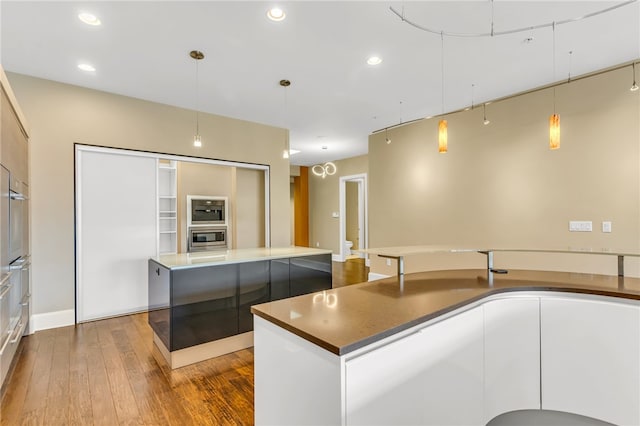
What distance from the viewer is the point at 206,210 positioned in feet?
17.3

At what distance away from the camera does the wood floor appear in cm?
192

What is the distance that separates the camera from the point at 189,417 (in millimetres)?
1913

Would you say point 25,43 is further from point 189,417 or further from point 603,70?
point 603,70

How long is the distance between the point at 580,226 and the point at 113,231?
5.60 meters

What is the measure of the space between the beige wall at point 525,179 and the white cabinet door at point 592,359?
5.59ft

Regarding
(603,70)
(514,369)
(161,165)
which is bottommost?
(514,369)

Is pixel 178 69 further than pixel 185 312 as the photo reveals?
Yes

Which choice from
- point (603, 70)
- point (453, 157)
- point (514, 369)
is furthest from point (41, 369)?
point (603, 70)

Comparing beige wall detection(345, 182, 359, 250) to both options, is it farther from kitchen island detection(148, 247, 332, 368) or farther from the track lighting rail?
the track lighting rail

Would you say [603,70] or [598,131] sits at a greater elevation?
[603,70]

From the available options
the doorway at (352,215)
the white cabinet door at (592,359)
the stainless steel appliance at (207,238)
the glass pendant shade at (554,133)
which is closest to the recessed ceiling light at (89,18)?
the stainless steel appliance at (207,238)

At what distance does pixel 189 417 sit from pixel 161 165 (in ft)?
12.5

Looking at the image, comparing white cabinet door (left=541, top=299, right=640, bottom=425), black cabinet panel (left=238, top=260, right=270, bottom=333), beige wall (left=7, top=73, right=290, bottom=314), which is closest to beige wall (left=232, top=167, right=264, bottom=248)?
beige wall (left=7, top=73, right=290, bottom=314)

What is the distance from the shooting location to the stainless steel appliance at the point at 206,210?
515cm
